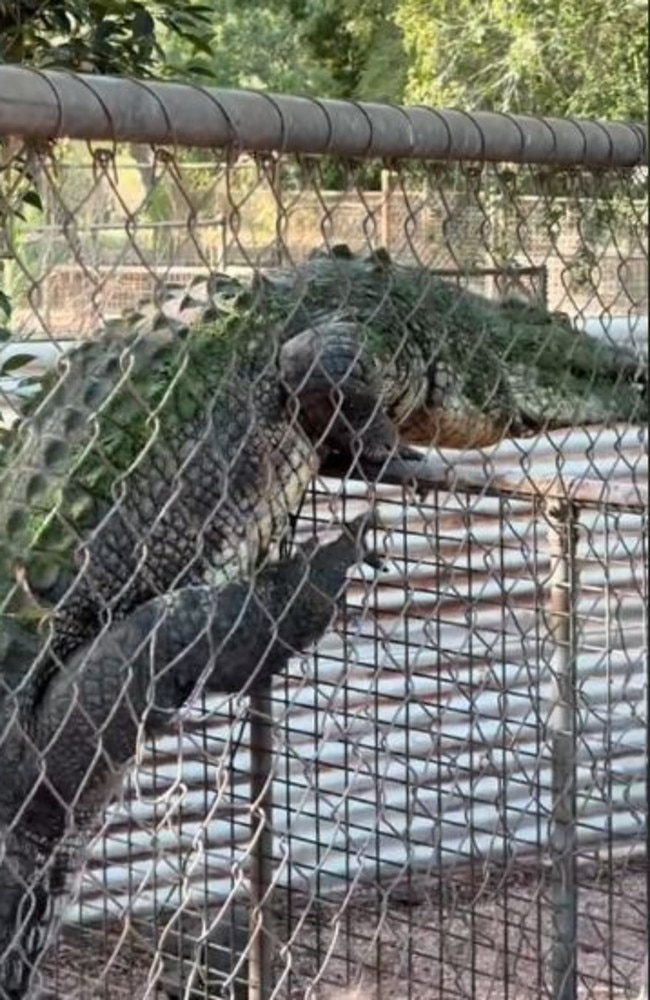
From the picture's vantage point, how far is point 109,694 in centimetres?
280

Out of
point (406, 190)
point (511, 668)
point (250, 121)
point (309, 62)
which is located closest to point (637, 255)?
point (406, 190)

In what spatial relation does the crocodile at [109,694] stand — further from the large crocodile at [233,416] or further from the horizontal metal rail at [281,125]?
the horizontal metal rail at [281,125]

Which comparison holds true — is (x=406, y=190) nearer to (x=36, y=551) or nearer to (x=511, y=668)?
(x=36, y=551)

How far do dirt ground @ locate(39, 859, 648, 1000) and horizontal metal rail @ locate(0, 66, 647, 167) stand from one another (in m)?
1.54

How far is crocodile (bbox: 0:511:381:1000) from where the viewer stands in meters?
2.73

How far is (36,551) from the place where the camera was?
301 centimetres

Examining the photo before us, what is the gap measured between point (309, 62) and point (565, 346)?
42.6 feet

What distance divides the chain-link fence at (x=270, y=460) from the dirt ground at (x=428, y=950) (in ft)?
0.11

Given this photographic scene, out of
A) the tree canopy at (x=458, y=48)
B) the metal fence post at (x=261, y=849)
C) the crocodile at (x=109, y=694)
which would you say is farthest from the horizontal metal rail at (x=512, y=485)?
the tree canopy at (x=458, y=48)

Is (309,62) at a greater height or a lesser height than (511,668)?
greater

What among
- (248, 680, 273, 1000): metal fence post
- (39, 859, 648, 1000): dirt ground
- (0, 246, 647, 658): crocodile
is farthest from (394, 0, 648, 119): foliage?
(248, 680, 273, 1000): metal fence post

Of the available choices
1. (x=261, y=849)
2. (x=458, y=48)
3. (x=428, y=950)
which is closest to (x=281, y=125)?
(x=261, y=849)

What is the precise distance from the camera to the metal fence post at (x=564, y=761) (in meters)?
2.81

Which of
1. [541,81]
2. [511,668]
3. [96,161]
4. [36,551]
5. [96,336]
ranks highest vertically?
[541,81]
